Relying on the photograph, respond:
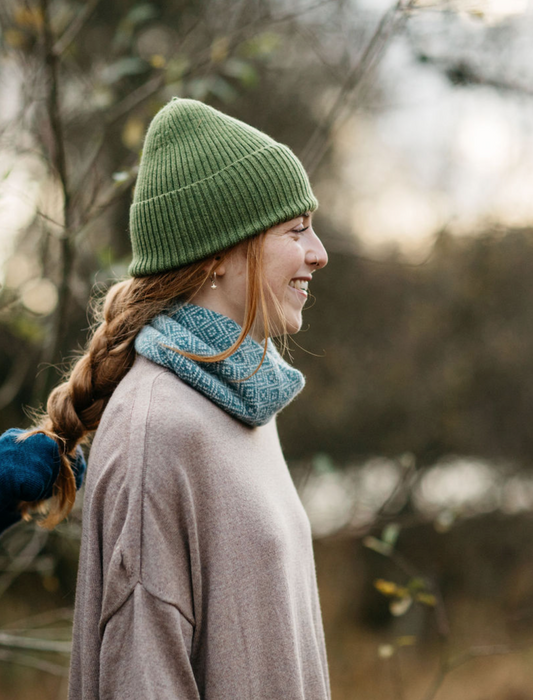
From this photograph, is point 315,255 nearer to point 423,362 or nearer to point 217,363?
point 217,363

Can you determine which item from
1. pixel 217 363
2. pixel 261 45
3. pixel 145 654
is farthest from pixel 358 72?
pixel 145 654

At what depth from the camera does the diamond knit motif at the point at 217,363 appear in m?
1.12

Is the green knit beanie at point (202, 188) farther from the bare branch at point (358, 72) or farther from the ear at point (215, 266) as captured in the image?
the bare branch at point (358, 72)

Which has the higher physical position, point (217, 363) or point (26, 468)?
point (217, 363)

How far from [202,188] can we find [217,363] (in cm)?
33

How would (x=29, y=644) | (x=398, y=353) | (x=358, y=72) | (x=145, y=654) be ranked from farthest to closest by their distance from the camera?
(x=398, y=353) < (x=358, y=72) < (x=29, y=644) < (x=145, y=654)

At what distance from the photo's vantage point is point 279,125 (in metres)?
4.05

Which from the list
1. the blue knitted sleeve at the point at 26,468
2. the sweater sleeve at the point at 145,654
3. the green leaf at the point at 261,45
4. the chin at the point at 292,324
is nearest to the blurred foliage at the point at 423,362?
the green leaf at the point at 261,45

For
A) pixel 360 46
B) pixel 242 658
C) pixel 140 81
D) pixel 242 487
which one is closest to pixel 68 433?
pixel 242 487

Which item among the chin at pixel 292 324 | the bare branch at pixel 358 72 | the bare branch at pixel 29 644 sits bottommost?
the bare branch at pixel 29 644

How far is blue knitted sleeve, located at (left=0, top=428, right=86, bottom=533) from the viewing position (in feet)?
3.63

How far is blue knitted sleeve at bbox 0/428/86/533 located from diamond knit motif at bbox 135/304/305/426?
0.84 ft

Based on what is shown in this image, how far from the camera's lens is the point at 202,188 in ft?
3.86

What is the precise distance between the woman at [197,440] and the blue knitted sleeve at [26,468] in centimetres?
5
